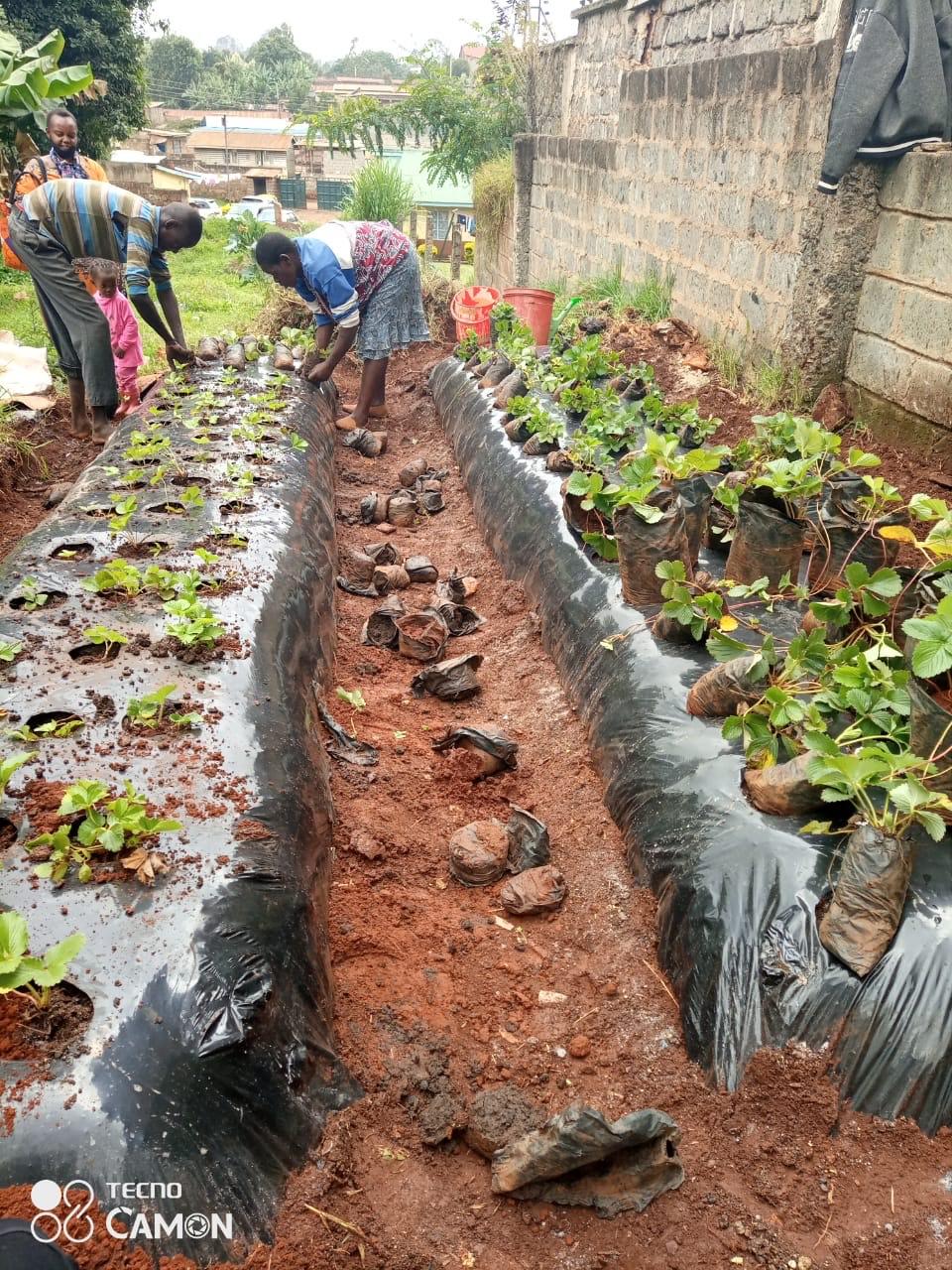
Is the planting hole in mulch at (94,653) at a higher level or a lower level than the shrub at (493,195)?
lower

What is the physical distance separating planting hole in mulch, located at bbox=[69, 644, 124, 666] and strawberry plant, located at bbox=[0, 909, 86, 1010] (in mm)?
1227

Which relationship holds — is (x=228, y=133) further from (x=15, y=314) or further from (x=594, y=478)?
(x=594, y=478)

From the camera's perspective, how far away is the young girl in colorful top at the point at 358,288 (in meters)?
5.94

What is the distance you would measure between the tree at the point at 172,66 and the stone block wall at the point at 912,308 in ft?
197

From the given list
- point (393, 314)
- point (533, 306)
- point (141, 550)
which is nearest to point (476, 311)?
point (533, 306)

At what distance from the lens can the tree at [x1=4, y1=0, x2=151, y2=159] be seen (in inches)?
589

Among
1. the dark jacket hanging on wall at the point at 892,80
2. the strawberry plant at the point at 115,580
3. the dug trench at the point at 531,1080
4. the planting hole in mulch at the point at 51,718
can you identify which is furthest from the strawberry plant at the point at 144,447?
the dark jacket hanging on wall at the point at 892,80

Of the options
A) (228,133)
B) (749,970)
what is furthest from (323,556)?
(228,133)

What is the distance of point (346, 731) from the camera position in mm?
3361

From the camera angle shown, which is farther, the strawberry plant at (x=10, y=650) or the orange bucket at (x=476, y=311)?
the orange bucket at (x=476, y=311)

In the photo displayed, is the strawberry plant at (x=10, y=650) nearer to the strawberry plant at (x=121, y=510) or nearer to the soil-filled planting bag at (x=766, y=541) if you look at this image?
the strawberry plant at (x=121, y=510)

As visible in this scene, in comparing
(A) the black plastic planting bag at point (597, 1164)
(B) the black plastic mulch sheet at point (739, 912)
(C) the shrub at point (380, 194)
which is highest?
(C) the shrub at point (380, 194)

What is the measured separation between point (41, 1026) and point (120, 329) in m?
6.03

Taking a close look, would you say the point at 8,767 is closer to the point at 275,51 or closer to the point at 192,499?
the point at 192,499
